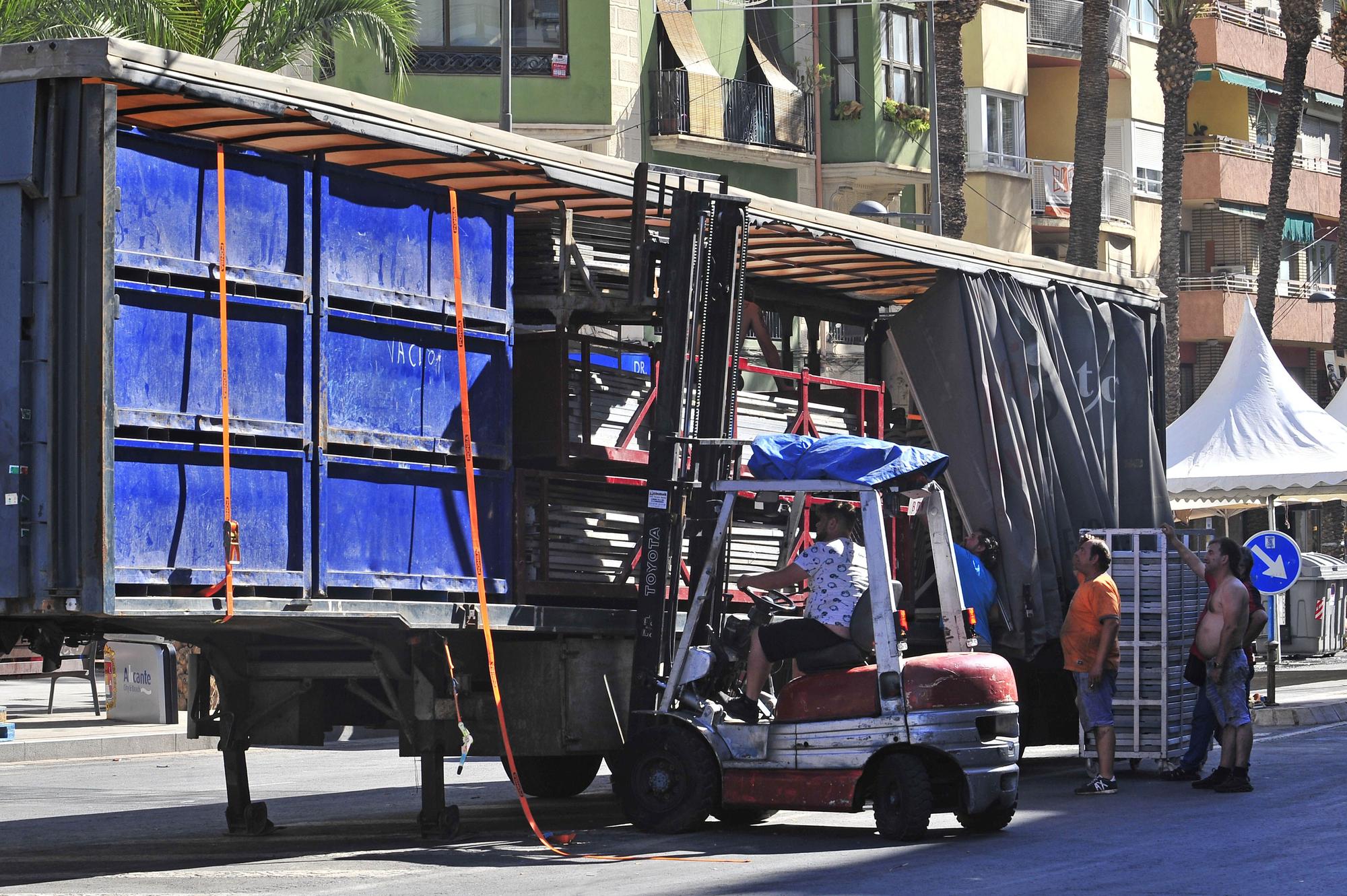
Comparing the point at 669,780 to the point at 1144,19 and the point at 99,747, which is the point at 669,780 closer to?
the point at 99,747

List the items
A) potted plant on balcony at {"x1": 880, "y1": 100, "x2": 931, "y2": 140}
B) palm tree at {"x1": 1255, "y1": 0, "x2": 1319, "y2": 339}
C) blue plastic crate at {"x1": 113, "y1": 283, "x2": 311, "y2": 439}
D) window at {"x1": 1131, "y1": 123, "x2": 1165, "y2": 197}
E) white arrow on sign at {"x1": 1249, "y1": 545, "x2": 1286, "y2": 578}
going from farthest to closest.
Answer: window at {"x1": 1131, "y1": 123, "x2": 1165, "y2": 197}, palm tree at {"x1": 1255, "y1": 0, "x2": 1319, "y2": 339}, potted plant on balcony at {"x1": 880, "y1": 100, "x2": 931, "y2": 140}, white arrow on sign at {"x1": 1249, "y1": 545, "x2": 1286, "y2": 578}, blue plastic crate at {"x1": 113, "y1": 283, "x2": 311, "y2": 439}

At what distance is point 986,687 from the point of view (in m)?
11.0

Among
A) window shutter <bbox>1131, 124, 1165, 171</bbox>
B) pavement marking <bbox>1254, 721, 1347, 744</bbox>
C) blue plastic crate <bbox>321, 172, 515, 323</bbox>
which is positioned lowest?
pavement marking <bbox>1254, 721, 1347, 744</bbox>

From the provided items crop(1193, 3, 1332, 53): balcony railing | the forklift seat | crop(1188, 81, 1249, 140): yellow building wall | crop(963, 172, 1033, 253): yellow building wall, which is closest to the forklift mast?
the forklift seat

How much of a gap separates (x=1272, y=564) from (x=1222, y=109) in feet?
125

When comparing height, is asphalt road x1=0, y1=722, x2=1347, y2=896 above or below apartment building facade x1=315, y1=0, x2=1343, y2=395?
below

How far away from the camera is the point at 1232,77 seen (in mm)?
52781

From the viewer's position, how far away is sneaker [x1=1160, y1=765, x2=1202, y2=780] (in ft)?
46.1

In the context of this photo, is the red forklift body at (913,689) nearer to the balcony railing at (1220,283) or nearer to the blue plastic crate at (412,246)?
the blue plastic crate at (412,246)

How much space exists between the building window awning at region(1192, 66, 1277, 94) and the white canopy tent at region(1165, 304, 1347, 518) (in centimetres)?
2756

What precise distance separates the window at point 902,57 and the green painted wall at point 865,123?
0.32 m

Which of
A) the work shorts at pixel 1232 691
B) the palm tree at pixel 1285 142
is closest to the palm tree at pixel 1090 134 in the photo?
the palm tree at pixel 1285 142

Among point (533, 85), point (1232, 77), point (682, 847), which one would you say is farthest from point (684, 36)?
point (682, 847)

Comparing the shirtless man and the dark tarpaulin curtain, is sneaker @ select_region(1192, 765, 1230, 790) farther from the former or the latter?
the dark tarpaulin curtain
